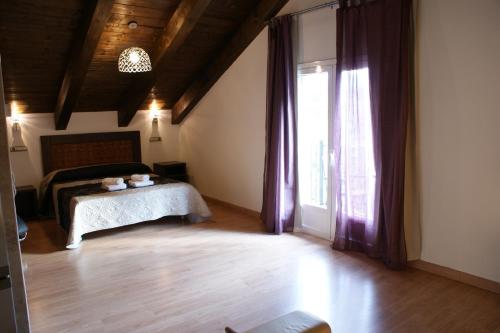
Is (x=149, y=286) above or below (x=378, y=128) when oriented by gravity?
below

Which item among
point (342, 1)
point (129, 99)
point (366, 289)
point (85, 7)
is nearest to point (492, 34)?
point (342, 1)

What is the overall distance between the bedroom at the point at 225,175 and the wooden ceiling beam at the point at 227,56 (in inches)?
0.9

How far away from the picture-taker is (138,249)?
4.08 m

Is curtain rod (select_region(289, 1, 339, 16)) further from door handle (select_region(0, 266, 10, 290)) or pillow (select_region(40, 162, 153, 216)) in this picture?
door handle (select_region(0, 266, 10, 290))

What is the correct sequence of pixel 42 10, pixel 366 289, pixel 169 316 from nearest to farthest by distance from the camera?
pixel 169 316 → pixel 366 289 → pixel 42 10

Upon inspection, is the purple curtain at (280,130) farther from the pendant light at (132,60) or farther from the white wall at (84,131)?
the white wall at (84,131)

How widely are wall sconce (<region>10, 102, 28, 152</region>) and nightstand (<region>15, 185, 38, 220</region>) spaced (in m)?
0.57

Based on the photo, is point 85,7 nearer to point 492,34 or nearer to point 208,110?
point 208,110

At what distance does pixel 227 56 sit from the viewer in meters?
5.23

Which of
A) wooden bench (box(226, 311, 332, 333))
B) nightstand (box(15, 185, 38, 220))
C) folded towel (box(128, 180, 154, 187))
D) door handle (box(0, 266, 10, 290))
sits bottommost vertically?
wooden bench (box(226, 311, 332, 333))

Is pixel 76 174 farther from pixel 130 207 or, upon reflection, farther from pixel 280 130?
pixel 280 130

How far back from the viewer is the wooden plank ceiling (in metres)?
3.88

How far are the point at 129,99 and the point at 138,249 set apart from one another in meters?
2.59

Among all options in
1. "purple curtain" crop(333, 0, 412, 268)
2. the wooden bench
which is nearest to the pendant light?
"purple curtain" crop(333, 0, 412, 268)
